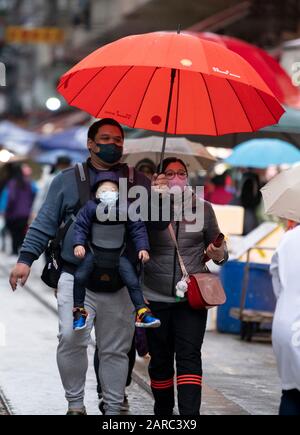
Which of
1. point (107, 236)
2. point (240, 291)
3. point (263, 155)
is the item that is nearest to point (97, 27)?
point (263, 155)

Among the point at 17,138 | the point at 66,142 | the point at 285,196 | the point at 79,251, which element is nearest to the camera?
the point at 285,196

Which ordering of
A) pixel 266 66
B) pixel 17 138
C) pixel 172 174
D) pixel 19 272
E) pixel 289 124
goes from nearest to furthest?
pixel 19 272, pixel 172 174, pixel 289 124, pixel 266 66, pixel 17 138

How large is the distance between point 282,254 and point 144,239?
1.52 m

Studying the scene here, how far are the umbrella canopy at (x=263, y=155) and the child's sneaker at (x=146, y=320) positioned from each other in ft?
37.6

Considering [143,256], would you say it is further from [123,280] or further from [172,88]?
[172,88]

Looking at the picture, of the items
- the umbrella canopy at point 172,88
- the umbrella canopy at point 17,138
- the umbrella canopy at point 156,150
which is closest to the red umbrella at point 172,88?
the umbrella canopy at point 172,88

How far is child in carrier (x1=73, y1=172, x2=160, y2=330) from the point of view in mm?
7820

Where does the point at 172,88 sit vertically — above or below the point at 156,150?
above

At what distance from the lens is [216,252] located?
8.20m

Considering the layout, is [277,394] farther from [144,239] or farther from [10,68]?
[10,68]

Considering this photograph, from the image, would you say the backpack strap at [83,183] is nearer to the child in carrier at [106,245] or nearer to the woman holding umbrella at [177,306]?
the child in carrier at [106,245]

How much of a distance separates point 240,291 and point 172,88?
5.79 meters

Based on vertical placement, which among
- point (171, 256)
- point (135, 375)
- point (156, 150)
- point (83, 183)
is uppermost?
point (156, 150)

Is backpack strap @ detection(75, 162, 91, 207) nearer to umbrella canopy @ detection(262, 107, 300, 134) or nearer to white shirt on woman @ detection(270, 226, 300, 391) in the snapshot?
white shirt on woman @ detection(270, 226, 300, 391)
